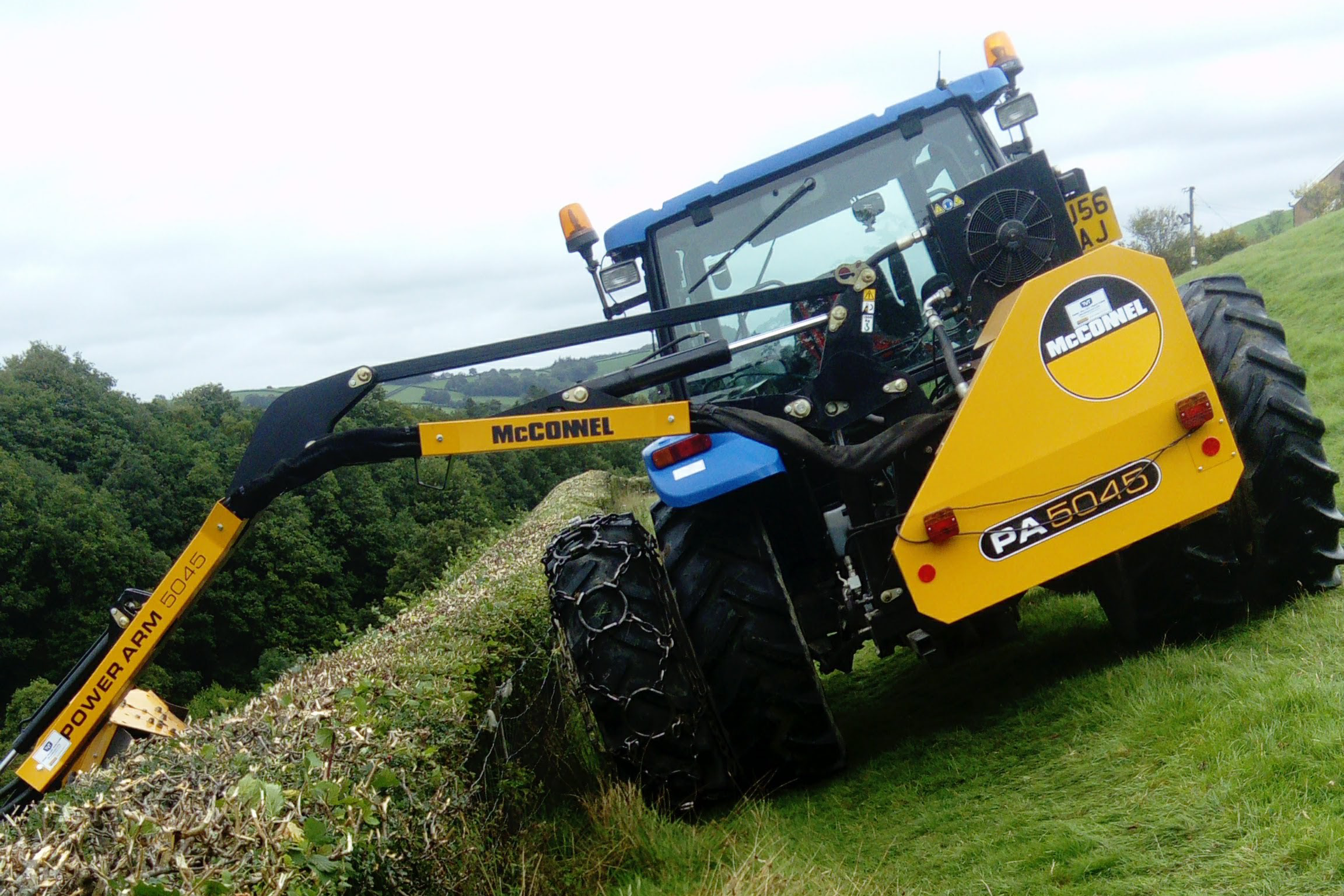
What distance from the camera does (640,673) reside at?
4242mm

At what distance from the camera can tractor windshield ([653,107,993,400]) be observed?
17.9 ft

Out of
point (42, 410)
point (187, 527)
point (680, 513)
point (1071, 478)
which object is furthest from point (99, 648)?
point (42, 410)

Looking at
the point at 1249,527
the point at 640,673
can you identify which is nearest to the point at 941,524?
the point at 640,673

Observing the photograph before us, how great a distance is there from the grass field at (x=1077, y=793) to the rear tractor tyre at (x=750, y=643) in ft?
0.69

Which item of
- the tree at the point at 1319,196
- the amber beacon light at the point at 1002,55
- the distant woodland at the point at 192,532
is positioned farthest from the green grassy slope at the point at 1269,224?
the amber beacon light at the point at 1002,55

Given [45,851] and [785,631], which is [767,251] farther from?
[45,851]

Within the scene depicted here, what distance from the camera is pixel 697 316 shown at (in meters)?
4.48

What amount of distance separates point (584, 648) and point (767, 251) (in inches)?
87.5

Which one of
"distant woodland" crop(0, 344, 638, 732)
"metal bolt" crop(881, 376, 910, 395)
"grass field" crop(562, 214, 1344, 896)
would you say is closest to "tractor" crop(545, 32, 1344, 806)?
"metal bolt" crop(881, 376, 910, 395)

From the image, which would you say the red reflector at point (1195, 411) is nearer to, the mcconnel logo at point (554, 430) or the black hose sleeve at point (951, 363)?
the black hose sleeve at point (951, 363)

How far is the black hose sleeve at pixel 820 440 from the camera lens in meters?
4.22

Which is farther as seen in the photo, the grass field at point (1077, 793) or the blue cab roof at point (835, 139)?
the blue cab roof at point (835, 139)

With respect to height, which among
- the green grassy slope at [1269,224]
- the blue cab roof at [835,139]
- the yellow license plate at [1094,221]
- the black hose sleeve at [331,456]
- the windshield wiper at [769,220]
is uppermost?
the blue cab roof at [835,139]

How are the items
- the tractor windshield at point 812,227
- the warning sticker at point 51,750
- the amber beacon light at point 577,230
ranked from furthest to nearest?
1. the amber beacon light at point 577,230
2. the tractor windshield at point 812,227
3. the warning sticker at point 51,750
